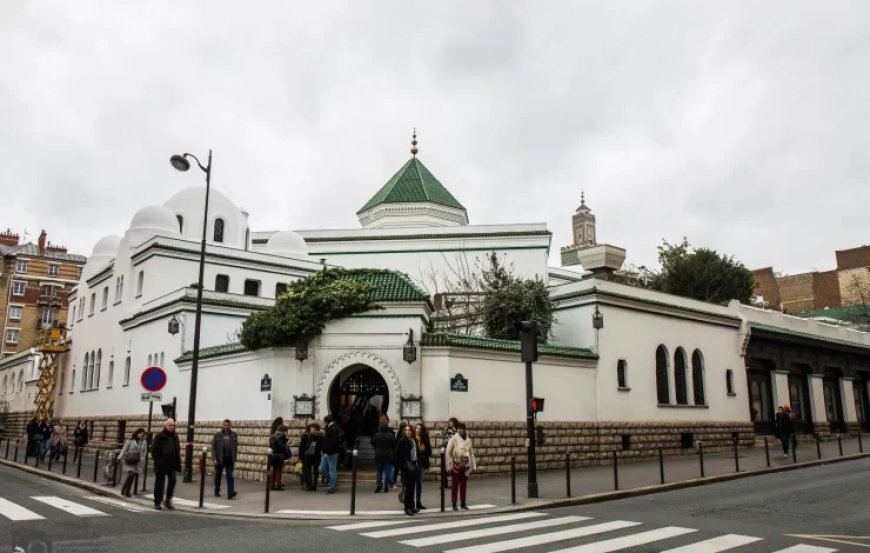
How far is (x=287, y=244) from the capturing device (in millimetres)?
36750

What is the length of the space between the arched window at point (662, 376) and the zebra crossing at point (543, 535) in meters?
14.0

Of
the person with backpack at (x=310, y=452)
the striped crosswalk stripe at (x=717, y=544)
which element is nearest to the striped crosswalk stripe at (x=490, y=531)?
the striped crosswalk stripe at (x=717, y=544)

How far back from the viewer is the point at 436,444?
17328mm

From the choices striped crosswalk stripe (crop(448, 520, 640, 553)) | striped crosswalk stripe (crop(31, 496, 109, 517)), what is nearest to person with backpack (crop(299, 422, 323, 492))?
striped crosswalk stripe (crop(31, 496, 109, 517))

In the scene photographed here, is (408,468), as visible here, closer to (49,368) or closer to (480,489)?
(480,489)

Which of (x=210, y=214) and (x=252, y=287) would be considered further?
(x=210, y=214)

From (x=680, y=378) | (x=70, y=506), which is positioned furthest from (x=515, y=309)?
(x=70, y=506)

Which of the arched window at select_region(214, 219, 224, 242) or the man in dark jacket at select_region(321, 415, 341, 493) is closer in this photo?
the man in dark jacket at select_region(321, 415, 341, 493)

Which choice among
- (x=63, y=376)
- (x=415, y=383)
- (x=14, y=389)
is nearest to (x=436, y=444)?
(x=415, y=383)

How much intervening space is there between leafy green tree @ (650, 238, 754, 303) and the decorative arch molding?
2926 centimetres

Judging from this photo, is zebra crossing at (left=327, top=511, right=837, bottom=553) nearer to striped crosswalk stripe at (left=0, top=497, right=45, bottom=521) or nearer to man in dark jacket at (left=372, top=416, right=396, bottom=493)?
man in dark jacket at (left=372, top=416, right=396, bottom=493)

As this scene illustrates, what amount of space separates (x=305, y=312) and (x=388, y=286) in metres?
2.47

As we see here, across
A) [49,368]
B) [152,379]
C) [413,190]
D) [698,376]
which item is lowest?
[152,379]

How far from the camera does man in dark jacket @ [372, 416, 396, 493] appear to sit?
14.8m
